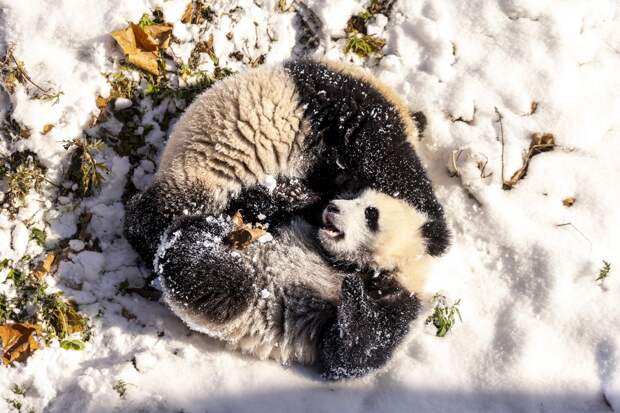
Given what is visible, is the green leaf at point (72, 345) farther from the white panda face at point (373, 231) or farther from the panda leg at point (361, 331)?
the white panda face at point (373, 231)

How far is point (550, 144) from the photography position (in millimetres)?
4395

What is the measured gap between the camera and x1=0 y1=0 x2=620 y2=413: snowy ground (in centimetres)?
379

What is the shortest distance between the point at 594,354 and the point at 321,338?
5.89ft

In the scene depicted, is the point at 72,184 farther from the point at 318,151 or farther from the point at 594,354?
the point at 594,354

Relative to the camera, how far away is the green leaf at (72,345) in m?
3.86

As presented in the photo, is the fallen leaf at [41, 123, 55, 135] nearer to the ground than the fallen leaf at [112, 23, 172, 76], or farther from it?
nearer to the ground

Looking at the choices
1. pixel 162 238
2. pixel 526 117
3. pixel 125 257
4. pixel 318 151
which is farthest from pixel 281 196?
pixel 526 117

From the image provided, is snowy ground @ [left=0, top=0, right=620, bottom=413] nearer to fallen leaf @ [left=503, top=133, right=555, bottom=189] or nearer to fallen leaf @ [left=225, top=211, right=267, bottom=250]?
fallen leaf @ [left=503, top=133, right=555, bottom=189]

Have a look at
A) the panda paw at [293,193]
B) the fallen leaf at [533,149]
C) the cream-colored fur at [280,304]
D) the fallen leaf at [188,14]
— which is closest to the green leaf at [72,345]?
the cream-colored fur at [280,304]

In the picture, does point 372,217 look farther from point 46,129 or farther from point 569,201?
point 46,129

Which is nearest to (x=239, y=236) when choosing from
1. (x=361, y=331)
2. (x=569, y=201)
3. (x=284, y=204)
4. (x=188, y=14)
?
(x=284, y=204)

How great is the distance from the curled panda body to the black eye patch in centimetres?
3

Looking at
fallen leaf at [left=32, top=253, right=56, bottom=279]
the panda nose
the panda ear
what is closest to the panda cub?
the panda ear

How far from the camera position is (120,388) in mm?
3609
